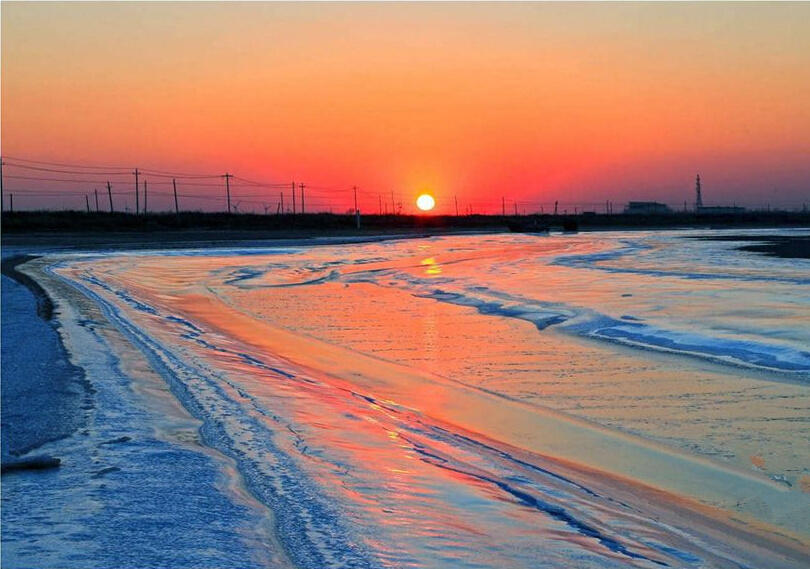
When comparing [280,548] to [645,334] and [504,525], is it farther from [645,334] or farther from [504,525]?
[645,334]

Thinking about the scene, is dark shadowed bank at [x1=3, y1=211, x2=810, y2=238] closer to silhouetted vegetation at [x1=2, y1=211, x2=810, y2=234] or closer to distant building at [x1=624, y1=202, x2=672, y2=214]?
silhouetted vegetation at [x1=2, y1=211, x2=810, y2=234]

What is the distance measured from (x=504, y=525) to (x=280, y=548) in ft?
4.12

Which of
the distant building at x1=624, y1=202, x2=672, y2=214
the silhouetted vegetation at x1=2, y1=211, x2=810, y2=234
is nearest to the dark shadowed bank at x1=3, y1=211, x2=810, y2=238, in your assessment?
the silhouetted vegetation at x1=2, y1=211, x2=810, y2=234

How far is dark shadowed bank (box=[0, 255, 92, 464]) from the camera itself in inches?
227

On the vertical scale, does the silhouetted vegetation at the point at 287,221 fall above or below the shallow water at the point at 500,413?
above

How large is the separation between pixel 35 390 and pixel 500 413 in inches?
164

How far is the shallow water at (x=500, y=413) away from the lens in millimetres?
4418

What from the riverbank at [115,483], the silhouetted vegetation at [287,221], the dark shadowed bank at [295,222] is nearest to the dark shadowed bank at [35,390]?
the riverbank at [115,483]

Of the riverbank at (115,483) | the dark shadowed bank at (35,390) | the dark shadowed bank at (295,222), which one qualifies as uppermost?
the dark shadowed bank at (295,222)

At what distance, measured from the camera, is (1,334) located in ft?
35.7

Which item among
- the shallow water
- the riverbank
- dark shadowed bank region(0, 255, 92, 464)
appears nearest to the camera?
the riverbank

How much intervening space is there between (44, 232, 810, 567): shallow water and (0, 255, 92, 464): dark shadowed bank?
37.9 inches

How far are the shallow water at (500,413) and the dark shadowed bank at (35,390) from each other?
0.96m

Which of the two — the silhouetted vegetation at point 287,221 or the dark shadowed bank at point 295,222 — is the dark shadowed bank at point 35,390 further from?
the silhouetted vegetation at point 287,221
